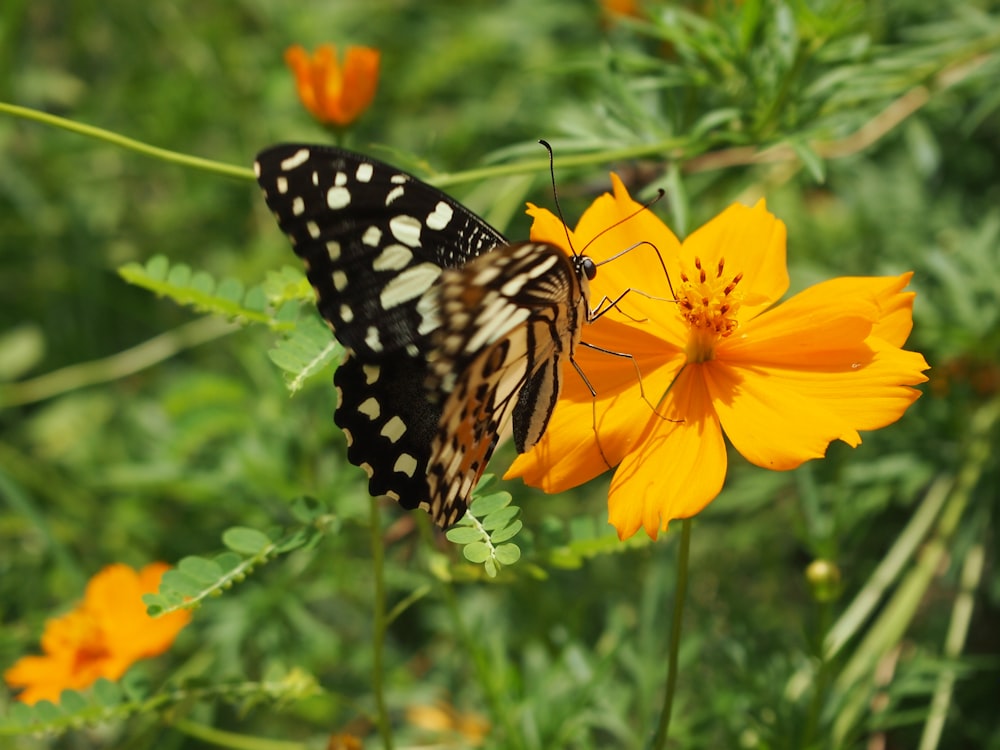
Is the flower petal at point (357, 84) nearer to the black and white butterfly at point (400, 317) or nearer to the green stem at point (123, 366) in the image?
the black and white butterfly at point (400, 317)

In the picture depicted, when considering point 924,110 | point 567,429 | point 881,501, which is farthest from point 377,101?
point 567,429

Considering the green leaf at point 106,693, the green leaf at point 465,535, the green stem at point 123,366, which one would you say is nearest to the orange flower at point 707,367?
the green leaf at point 465,535

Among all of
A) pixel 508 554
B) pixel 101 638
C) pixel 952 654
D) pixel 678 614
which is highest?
pixel 508 554

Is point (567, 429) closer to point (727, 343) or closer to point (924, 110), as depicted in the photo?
point (727, 343)

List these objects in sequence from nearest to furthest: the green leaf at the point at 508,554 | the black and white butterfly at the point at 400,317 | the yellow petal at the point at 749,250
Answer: the green leaf at the point at 508,554
the black and white butterfly at the point at 400,317
the yellow petal at the point at 749,250

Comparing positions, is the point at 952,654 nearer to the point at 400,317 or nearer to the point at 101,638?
the point at 400,317

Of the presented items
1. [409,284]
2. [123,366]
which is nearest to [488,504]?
[409,284]
